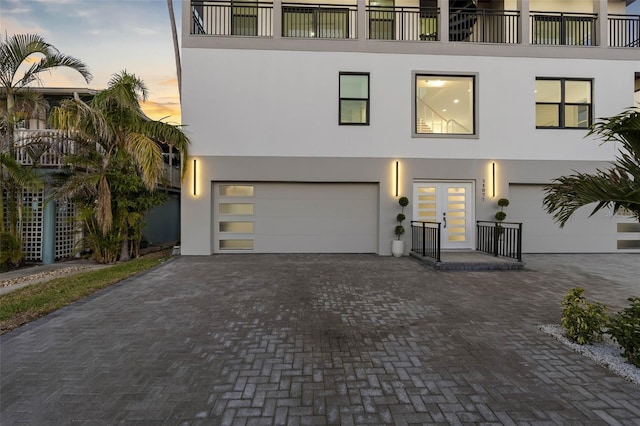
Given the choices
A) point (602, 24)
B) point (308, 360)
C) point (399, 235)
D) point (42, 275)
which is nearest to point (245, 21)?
point (399, 235)

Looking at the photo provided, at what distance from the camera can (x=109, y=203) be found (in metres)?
7.61

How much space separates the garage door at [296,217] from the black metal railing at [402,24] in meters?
5.26

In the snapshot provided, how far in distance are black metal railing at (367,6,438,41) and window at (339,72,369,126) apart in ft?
6.03

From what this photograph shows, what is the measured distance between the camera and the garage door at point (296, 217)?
922 cm

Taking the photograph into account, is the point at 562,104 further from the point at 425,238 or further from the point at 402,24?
the point at 425,238

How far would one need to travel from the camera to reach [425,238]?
8.46 meters

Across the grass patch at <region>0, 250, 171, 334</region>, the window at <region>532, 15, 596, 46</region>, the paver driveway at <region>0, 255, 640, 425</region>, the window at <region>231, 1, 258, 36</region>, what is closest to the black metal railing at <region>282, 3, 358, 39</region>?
the window at <region>231, 1, 258, 36</region>

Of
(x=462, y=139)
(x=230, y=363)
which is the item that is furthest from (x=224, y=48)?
(x=230, y=363)

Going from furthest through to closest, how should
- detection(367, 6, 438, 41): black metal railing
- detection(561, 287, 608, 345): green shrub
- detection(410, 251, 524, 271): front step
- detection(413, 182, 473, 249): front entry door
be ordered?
detection(367, 6, 438, 41): black metal railing, detection(413, 182, 473, 249): front entry door, detection(410, 251, 524, 271): front step, detection(561, 287, 608, 345): green shrub

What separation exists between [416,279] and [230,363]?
436cm

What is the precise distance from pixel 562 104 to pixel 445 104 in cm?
347

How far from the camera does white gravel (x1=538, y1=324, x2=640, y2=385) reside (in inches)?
111

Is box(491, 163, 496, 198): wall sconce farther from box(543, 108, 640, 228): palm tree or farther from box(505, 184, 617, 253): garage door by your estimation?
box(543, 108, 640, 228): palm tree

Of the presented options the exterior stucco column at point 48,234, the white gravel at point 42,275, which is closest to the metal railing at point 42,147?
the exterior stucco column at point 48,234
